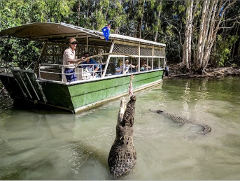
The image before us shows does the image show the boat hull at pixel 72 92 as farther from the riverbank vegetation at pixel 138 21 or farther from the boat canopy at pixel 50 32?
the riverbank vegetation at pixel 138 21

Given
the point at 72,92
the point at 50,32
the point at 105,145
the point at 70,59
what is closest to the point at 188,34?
the point at 50,32

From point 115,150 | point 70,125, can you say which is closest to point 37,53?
point 70,125

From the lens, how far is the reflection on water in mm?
3311

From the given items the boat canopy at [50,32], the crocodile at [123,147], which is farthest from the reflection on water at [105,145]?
the boat canopy at [50,32]

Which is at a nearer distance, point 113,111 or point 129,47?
point 113,111

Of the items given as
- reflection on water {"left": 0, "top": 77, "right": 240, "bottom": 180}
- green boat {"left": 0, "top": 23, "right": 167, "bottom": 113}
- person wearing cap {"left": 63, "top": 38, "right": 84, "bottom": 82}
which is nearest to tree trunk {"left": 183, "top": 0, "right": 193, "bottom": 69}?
green boat {"left": 0, "top": 23, "right": 167, "bottom": 113}

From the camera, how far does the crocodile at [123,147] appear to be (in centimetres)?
313

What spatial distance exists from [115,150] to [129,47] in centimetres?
612

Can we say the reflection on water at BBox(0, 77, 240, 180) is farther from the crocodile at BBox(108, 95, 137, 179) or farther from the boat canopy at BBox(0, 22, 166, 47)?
the boat canopy at BBox(0, 22, 166, 47)

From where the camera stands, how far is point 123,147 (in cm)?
318

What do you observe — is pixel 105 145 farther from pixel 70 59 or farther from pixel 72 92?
pixel 70 59

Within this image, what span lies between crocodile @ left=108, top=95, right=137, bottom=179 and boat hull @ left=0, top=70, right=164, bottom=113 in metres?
2.88

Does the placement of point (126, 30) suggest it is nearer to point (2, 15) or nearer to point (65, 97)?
point (2, 15)

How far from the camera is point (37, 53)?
1035 centimetres
